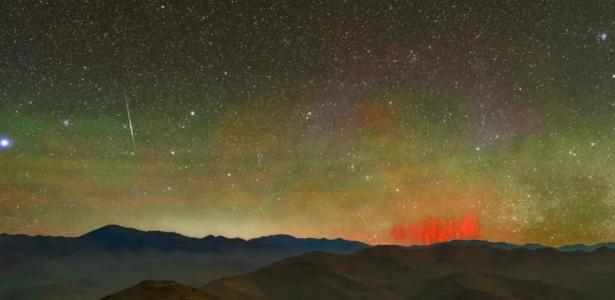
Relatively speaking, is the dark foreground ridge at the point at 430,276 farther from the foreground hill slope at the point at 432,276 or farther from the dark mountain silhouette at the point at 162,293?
the dark mountain silhouette at the point at 162,293

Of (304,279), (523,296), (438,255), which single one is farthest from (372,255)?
(523,296)

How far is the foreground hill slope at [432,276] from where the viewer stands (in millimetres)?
A: 79562

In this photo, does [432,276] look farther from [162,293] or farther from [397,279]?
[162,293]

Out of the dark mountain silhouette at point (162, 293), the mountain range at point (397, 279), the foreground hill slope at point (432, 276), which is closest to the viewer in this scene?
the dark mountain silhouette at point (162, 293)

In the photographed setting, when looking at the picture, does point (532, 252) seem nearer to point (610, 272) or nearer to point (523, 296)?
point (610, 272)

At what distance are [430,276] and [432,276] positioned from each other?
1.24 feet

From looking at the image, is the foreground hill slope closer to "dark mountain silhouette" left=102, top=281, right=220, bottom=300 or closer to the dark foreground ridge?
the dark foreground ridge

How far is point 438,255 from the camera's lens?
12825 centimetres

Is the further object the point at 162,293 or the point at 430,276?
the point at 430,276

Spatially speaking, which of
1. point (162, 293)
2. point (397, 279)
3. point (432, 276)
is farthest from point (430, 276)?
point (162, 293)

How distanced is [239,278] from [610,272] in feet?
219

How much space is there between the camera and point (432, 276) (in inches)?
4134

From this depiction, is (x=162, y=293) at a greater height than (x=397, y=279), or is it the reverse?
(x=397, y=279)

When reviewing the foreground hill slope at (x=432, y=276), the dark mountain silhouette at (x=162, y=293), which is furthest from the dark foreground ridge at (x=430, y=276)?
the dark mountain silhouette at (x=162, y=293)
